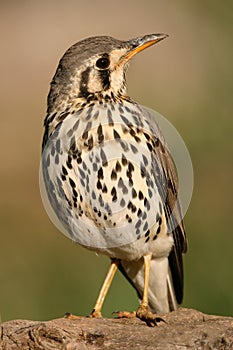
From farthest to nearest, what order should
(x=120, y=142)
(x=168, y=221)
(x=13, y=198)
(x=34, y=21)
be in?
(x=34, y=21), (x=13, y=198), (x=168, y=221), (x=120, y=142)

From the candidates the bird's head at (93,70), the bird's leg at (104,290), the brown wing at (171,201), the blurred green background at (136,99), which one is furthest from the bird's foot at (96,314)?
the bird's head at (93,70)

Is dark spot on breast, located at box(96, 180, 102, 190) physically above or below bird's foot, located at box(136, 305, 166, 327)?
above

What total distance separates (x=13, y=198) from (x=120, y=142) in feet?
20.6

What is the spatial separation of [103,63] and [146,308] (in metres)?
1.38

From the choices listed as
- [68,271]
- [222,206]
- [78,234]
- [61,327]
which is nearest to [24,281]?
[68,271]

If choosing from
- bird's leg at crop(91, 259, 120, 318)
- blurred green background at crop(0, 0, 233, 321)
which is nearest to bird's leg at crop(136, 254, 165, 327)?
bird's leg at crop(91, 259, 120, 318)

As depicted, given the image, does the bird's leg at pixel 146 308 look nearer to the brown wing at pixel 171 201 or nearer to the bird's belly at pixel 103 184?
the brown wing at pixel 171 201

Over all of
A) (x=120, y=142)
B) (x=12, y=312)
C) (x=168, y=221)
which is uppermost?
(x=120, y=142)

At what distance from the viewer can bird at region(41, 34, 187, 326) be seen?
21.0 feet

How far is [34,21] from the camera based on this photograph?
17.8 metres

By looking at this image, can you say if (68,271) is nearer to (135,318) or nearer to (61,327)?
(135,318)

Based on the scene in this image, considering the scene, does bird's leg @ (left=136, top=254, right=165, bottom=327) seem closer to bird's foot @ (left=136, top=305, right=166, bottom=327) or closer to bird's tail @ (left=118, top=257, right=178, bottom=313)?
bird's foot @ (left=136, top=305, right=166, bottom=327)

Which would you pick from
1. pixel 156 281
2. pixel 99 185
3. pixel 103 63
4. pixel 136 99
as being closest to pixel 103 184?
pixel 99 185

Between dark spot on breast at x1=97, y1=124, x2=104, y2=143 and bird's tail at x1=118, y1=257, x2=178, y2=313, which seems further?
bird's tail at x1=118, y1=257, x2=178, y2=313
